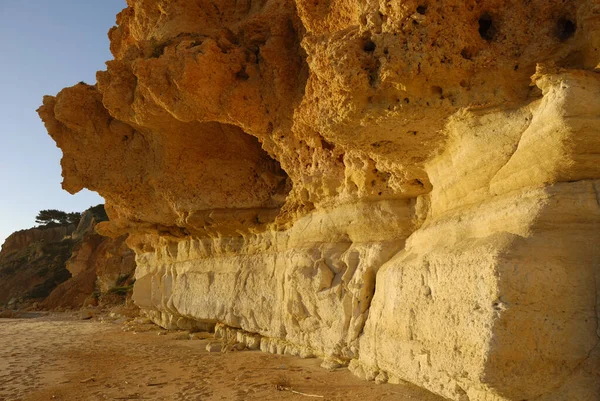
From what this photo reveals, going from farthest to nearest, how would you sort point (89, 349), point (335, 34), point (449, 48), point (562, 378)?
1. point (89, 349)
2. point (335, 34)
3. point (449, 48)
4. point (562, 378)

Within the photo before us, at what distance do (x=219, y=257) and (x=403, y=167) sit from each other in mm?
4741

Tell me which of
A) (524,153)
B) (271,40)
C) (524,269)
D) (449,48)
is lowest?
(524,269)

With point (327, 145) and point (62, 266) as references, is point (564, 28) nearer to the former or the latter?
point (327, 145)

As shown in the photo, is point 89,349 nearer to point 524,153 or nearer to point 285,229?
point 285,229

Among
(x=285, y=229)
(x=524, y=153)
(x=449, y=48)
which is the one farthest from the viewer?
(x=285, y=229)

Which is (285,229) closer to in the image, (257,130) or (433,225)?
(257,130)

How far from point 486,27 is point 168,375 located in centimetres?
500

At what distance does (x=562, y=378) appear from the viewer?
→ 2461mm

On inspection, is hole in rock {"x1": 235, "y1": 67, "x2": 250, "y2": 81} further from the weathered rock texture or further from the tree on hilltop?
the tree on hilltop

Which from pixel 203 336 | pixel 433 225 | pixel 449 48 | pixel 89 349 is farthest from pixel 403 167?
pixel 89 349

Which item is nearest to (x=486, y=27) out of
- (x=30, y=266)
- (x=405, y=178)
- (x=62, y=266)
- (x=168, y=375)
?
(x=405, y=178)

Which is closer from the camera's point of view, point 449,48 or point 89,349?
point 449,48

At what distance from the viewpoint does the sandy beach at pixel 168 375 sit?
415 cm

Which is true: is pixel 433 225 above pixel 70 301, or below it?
above
